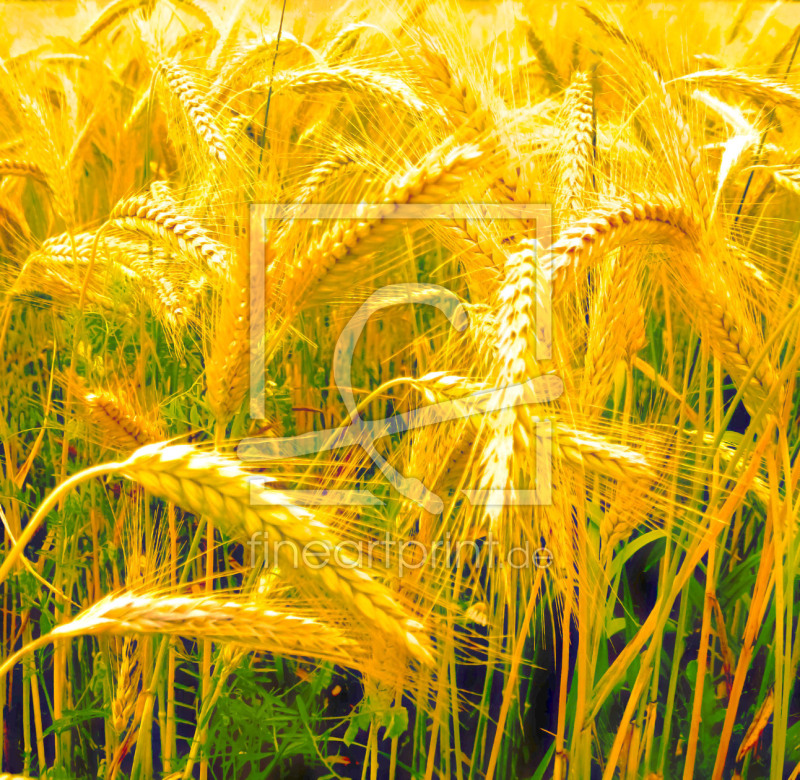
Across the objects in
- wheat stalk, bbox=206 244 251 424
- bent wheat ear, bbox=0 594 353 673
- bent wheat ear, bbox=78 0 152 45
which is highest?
bent wheat ear, bbox=78 0 152 45

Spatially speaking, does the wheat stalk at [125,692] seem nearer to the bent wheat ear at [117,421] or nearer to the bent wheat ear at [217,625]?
the bent wheat ear at [117,421]

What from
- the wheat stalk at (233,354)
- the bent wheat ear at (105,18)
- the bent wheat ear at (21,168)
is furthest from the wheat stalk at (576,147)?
the bent wheat ear at (105,18)

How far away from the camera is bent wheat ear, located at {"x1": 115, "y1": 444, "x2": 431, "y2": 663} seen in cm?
71

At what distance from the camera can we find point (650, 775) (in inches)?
46.6

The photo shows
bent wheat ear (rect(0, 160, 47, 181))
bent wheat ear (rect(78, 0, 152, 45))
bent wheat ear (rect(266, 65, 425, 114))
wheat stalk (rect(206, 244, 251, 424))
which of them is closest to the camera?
wheat stalk (rect(206, 244, 251, 424))

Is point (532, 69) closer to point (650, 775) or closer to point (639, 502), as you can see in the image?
point (639, 502)

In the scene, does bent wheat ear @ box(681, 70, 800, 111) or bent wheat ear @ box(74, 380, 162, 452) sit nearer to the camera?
bent wheat ear @ box(74, 380, 162, 452)

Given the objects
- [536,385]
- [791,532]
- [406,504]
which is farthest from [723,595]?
[536,385]

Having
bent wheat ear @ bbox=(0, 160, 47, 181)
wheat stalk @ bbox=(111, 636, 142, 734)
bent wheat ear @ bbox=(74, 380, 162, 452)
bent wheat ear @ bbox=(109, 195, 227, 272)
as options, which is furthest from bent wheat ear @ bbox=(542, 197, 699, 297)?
bent wheat ear @ bbox=(0, 160, 47, 181)

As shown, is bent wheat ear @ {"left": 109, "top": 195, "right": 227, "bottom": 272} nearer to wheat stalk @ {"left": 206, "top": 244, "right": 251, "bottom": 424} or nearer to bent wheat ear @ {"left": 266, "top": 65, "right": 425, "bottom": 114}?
wheat stalk @ {"left": 206, "top": 244, "right": 251, "bottom": 424}

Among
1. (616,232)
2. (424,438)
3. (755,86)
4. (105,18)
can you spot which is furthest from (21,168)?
(755,86)

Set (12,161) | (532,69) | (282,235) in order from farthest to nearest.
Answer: (532,69) < (12,161) < (282,235)

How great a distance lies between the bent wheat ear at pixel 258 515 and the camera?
0.71 metres

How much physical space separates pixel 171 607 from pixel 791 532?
1.07 m
